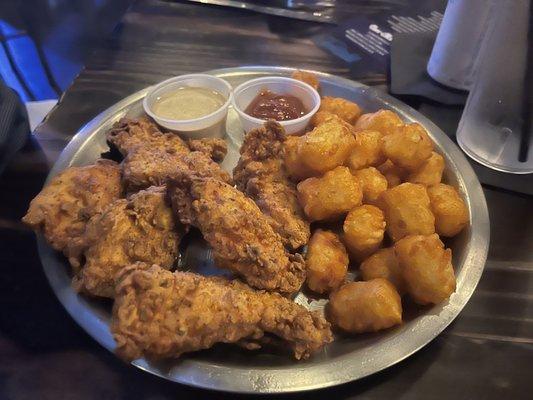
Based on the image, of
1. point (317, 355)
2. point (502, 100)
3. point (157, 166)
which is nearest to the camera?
point (317, 355)

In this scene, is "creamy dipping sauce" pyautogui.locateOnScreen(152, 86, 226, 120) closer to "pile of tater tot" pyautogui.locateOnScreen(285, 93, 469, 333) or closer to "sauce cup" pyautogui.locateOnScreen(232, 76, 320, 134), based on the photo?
"sauce cup" pyautogui.locateOnScreen(232, 76, 320, 134)

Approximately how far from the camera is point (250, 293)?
144 cm

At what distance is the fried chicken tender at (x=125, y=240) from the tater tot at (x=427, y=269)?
2.47 feet

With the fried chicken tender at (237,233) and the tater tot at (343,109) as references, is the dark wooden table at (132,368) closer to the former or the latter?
the fried chicken tender at (237,233)

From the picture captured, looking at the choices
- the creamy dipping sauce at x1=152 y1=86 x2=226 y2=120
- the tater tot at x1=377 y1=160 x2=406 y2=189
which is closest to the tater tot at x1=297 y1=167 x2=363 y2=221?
the tater tot at x1=377 y1=160 x2=406 y2=189

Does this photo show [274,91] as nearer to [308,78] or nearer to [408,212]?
[308,78]

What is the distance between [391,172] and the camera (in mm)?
1908

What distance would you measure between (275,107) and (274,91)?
13 centimetres

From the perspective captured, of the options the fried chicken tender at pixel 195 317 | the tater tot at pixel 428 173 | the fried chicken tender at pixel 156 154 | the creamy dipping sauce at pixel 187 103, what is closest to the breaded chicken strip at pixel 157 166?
the fried chicken tender at pixel 156 154

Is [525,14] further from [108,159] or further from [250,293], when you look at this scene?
[108,159]

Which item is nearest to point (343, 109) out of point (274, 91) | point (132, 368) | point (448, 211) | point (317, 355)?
point (274, 91)

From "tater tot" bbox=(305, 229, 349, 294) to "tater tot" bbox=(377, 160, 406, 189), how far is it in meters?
0.41

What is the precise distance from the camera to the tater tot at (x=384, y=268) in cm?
159

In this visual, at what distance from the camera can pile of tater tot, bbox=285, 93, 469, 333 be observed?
4.87 ft
